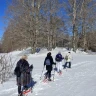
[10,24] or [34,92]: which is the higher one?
[10,24]

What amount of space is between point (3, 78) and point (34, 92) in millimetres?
3681

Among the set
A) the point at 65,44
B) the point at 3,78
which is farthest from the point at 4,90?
the point at 65,44

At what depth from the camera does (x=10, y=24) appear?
130ft

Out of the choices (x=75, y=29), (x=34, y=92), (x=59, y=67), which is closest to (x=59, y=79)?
(x=59, y=67)

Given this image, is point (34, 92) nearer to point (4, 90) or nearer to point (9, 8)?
point (4, 90)

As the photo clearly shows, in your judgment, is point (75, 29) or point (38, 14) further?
point (75, 29)

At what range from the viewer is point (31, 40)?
4047cm

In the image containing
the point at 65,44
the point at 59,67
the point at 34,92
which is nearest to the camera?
the point at 34,92

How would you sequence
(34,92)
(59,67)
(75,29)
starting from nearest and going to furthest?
(34,92), (59,67), (75,29)

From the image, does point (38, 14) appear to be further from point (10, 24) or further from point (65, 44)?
point (65, 44)

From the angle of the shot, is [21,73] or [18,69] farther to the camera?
[21,73]

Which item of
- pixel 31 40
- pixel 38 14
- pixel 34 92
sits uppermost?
pixel 38 14

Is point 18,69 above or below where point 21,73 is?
above

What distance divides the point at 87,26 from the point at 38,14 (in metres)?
9.83
